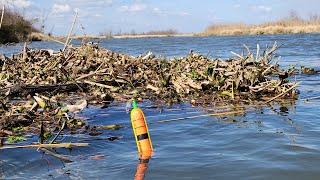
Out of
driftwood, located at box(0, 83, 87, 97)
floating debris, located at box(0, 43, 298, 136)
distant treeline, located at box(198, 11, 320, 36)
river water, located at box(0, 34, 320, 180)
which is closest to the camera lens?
river water, located at box(0, 34, 320, 180)

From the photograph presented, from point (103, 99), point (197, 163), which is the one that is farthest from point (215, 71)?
point (197, 163)

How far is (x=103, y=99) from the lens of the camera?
9.59 m

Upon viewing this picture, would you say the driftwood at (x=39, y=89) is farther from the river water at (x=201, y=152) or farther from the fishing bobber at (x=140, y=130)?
the fishing bobber at (x=140, y=130)

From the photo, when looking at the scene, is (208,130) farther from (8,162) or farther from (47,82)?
(47,82)

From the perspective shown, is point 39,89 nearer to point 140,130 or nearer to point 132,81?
point 132,81

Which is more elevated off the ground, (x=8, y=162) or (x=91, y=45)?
(x=91, y=45)

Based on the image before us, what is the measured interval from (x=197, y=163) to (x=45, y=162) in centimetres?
192

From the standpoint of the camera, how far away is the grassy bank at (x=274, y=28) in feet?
191

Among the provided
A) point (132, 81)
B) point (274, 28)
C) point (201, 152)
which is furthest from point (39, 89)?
point (274, 28)

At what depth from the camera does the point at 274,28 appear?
61938 mm

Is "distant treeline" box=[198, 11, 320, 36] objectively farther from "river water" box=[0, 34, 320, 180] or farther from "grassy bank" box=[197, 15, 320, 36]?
"river water" box=[0, 34, 320, 180]

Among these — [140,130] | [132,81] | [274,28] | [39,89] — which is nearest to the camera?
[140,130]

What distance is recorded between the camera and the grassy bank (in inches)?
2293

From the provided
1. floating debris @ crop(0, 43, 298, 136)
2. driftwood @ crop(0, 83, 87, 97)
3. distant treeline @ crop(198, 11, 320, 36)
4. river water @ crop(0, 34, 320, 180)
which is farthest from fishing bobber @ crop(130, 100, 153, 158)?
distant treeline @ crop(198, 11, 320, 36)
